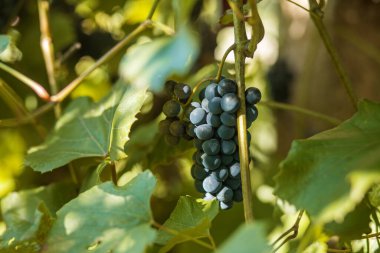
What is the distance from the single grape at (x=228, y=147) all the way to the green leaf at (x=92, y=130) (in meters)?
0.20

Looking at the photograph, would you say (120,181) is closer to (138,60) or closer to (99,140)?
(99,140)

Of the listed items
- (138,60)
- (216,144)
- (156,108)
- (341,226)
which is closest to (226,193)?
(216,144)

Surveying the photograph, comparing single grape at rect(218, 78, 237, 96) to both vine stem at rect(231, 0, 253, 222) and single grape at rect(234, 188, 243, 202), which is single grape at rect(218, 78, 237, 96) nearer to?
vine stem at rect(231, 0, 253, 222)

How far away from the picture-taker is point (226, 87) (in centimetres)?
77

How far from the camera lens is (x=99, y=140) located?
1.04 metres

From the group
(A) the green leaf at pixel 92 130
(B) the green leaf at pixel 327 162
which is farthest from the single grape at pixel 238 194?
(A) the green leaf at pixel 92 130

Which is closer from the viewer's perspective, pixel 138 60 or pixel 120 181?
pixel 138 60

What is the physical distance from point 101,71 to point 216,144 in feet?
3.36

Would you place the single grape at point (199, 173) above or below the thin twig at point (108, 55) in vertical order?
below

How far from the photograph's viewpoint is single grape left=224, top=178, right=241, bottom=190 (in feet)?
2.68

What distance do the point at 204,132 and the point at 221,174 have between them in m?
0.06

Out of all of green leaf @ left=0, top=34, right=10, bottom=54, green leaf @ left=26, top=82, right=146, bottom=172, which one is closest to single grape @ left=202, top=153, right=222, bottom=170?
green leaf @ left=26, top=82, right=146, bottom=172

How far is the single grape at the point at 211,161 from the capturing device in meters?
0.80

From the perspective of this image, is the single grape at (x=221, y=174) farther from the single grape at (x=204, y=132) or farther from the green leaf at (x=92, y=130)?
the green leaf at (x=92, y=130)
